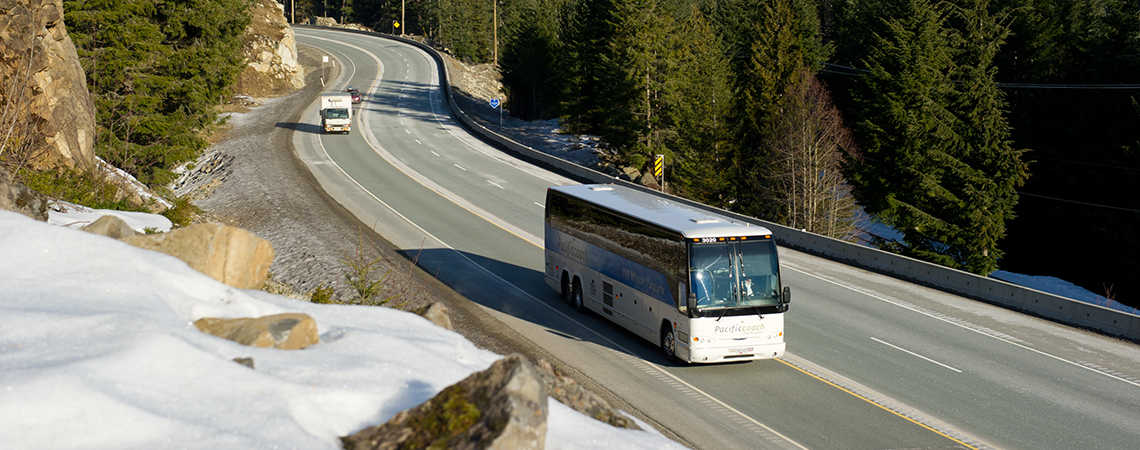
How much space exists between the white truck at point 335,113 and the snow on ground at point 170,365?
4791cm

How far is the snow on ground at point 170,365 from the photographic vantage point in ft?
20.7

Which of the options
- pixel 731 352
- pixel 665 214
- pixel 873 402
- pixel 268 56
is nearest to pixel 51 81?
pixel 665 214

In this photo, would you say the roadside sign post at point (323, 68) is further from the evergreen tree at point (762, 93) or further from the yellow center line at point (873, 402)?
the yellow center line at point (873, 402)

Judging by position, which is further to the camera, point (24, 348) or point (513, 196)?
point (513, 196)

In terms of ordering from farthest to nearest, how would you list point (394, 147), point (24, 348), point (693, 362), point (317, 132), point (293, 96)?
1. point (293, 96)
2. point (317, 132)
3. point (394, 147)
4. point (693, 362)
5. point (24, 348)

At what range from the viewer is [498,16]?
132625mm

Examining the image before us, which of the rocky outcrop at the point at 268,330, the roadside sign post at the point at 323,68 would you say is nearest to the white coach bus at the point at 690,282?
the rocky outcrop at the point at 268,330

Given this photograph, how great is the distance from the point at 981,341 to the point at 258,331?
56.9ft

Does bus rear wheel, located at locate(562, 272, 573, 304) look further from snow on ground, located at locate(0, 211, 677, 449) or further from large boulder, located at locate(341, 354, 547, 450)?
large boulder, located at locate(341, 354, 547, 450)

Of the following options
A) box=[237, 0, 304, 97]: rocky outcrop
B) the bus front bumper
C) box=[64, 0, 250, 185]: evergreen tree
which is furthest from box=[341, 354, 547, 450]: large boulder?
box=[237, 0, 304, 97]: rocky outcrop

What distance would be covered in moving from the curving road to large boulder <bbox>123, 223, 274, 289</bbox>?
7535 mm

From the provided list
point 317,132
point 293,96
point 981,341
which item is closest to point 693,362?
point 981,341

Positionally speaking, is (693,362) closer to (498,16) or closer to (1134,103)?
(1134,103)

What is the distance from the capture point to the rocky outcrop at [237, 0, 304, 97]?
243 ft
